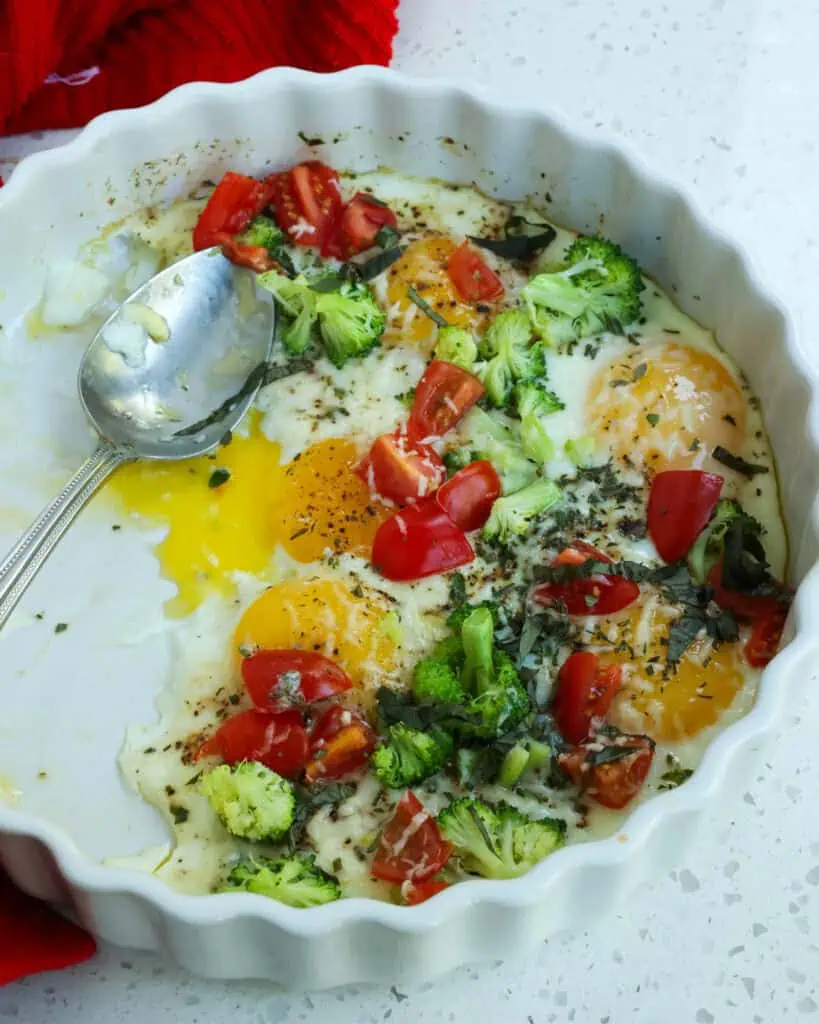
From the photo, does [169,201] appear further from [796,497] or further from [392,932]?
[392,932]

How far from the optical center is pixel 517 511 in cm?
227

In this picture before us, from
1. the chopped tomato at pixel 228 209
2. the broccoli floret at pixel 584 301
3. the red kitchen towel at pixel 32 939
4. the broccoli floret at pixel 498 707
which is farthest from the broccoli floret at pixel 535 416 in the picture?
the red kitchen towel at pixel 32 939

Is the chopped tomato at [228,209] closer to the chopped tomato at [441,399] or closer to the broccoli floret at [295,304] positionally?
the broccoli floret at [295,304]

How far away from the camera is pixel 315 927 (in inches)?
68.8

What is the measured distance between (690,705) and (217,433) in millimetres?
1024

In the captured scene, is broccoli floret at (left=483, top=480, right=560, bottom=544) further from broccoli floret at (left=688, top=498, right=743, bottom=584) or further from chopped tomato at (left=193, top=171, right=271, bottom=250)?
chopped tomato at (left=193, top=171, right=271, bottom=250)

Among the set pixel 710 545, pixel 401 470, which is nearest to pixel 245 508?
pixel 401 470

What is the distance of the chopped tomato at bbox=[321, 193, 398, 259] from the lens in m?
2.65

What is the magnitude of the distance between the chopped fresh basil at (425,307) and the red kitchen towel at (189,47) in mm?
620

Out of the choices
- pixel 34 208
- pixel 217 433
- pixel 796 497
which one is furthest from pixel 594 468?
pixel 34 208

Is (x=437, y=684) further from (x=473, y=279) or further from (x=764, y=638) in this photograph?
(x=473, y=279)

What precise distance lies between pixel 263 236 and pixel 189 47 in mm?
505

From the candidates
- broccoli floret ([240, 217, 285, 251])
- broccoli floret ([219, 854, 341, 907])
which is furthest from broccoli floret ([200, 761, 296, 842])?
broccoli floret ([240, 217, 285, 251])

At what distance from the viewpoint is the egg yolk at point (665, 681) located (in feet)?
6.73
